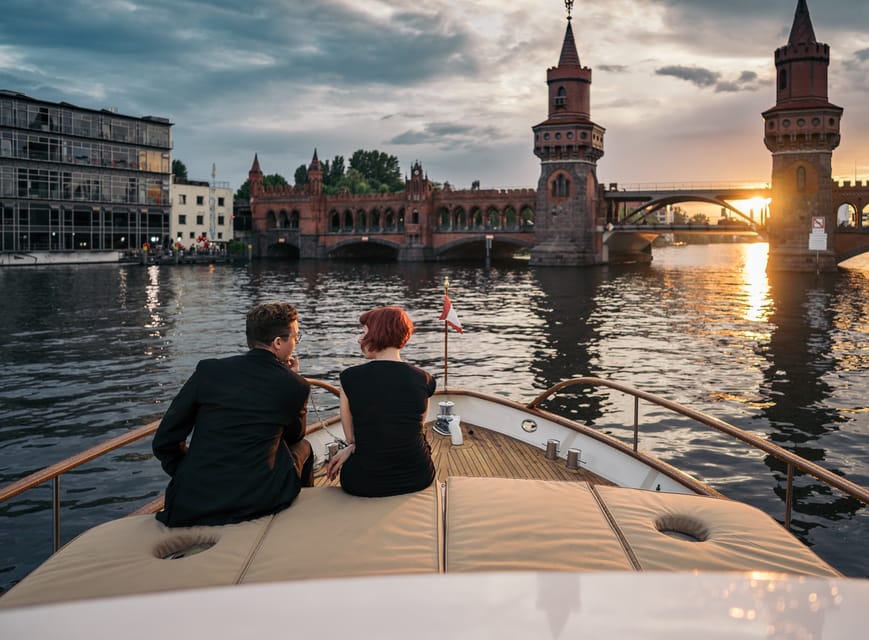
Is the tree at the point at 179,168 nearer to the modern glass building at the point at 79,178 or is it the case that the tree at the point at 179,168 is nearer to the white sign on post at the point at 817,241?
the modern glass building at the point at 79,178

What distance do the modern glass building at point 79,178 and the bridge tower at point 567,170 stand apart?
41032 mm

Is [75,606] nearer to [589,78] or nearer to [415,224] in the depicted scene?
[589,78]

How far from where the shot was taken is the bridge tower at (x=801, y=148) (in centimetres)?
5825

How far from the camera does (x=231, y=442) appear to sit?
13.4 feet

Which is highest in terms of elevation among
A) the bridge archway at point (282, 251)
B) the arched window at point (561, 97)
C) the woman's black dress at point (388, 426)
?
the arched window at point (561, 97)

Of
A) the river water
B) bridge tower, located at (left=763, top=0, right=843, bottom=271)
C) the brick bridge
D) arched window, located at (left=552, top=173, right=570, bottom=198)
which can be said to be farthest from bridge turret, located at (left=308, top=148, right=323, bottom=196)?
bridge tower, located at (left=763, top=0, right=843, bottom=271)

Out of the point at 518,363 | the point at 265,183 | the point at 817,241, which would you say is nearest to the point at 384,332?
the point at 518,363

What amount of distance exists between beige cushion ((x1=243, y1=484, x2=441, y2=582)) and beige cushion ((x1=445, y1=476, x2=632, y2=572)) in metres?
0.13

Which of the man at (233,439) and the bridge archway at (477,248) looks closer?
the man at (233,439)

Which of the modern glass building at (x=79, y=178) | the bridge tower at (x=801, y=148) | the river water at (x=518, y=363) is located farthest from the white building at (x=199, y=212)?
the bridge tower at (x=801, y=148)

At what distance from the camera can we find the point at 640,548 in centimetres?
327

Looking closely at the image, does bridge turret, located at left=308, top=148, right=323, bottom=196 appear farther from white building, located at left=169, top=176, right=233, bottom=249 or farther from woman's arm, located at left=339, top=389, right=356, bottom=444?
woman's arm, located at left=339, top=389, right=356, bottom=444

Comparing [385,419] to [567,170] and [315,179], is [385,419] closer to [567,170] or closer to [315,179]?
[567,170]

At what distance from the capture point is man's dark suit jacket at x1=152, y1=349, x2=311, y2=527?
394 cm
